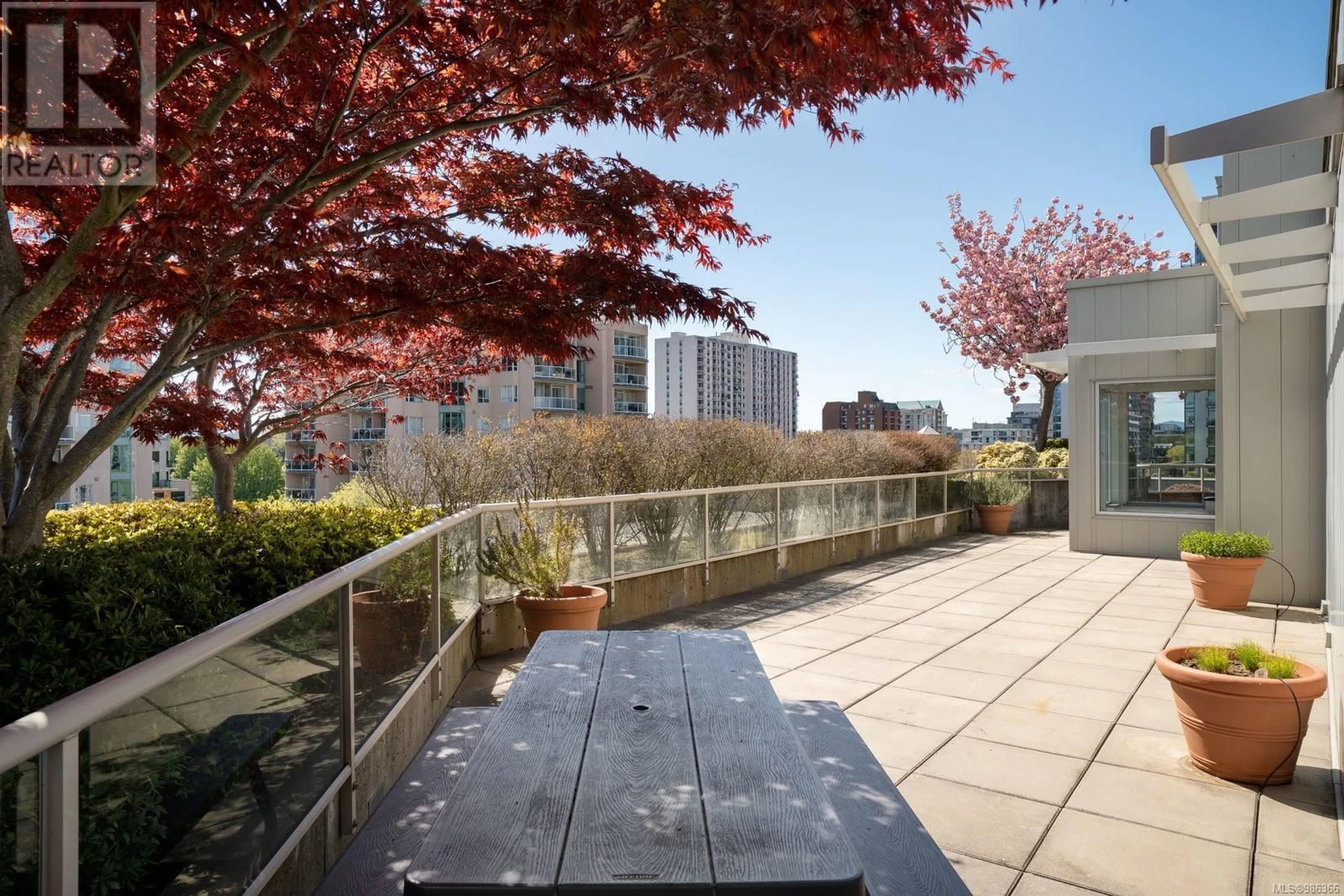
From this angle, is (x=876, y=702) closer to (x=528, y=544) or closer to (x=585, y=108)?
(x=528, y=544)

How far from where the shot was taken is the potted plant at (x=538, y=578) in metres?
5.59

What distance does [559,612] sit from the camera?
555cm

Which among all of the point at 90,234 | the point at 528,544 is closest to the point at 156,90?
the point at 90,234

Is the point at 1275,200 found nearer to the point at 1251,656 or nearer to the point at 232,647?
the point at 1251,656

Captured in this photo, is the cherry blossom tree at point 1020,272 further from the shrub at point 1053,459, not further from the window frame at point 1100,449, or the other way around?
the window frame at point 1100,449

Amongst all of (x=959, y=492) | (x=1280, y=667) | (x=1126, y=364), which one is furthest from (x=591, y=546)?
(x=959, y=492)

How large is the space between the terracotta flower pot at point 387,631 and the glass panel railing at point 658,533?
9.91 ft

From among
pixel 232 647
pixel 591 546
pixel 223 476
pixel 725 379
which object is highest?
pixel 725 379

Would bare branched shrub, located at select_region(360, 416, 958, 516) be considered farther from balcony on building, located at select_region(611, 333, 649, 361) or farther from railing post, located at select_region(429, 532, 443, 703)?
balcony on building, located at select_region(611, 333, 649, 361)

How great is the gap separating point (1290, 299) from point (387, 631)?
7677 millimetres

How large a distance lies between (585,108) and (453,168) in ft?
4.09

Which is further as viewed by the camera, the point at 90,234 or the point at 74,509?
the point at 74,509

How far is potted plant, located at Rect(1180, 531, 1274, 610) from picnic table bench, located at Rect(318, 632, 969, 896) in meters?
6.11

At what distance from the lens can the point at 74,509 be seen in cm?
943
